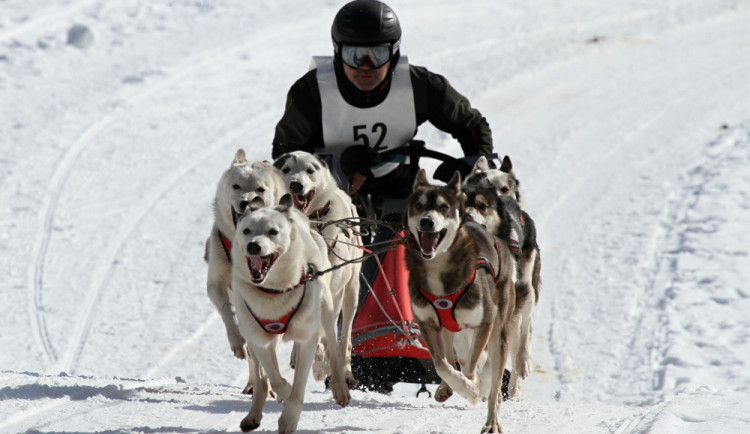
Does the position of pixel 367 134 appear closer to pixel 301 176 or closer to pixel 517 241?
pixel 301 176

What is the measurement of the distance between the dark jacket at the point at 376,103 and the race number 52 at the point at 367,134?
0.13m

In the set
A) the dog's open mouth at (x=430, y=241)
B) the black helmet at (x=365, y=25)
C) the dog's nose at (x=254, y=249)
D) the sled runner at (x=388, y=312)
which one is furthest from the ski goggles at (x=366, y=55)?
the dog's nose at (x=254, y=249)

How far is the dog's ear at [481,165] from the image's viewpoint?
5.49m

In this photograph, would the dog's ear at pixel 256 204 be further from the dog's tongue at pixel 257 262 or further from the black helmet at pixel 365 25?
the black helmet at pixel 365 25

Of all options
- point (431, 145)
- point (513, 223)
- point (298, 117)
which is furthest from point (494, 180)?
point (431, 145)

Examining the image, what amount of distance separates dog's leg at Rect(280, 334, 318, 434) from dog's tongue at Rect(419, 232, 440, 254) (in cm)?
62

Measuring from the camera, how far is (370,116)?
584 centimetres

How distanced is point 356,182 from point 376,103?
1.66 feet

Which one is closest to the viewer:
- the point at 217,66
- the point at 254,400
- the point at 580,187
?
the point at 254,400

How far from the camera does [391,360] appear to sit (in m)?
5.57

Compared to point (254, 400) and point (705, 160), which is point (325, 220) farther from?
point (705, 160)

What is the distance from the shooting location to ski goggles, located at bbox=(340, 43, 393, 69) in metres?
5.68

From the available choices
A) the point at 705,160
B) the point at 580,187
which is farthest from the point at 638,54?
the point at 580,187

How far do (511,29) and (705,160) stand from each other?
4.99m
